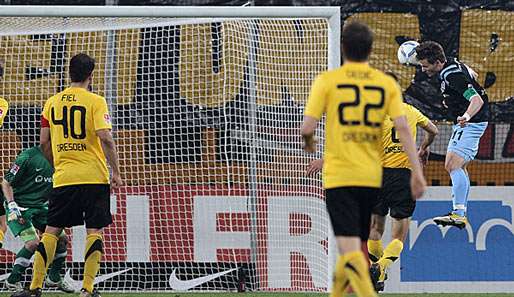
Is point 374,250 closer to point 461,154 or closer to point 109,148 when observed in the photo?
point 461,154

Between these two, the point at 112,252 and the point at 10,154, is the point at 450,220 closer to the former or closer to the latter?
the point at 112,252

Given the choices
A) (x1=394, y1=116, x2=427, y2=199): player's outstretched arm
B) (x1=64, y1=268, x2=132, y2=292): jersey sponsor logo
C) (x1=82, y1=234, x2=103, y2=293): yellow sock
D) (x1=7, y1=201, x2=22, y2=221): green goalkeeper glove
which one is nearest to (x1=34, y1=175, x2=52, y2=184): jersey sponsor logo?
(x1=7, y1=201, x2=22, y2=221): green goalkeeper glove

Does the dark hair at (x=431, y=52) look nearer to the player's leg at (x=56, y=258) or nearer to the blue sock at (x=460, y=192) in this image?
the blue sock at (x=460, y=192)

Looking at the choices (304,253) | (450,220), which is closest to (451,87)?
(450,220)

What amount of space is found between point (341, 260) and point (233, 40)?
5.97m

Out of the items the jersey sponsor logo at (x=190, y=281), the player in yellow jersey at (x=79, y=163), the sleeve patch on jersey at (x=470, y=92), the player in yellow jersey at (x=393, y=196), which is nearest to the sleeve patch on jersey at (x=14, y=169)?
the player in yellow jersey at (x=79, y=163)

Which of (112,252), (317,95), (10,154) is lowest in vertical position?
(112,252)

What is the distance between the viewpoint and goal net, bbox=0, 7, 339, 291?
40.3ft

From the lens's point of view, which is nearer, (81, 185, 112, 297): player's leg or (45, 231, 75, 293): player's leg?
(81, 185, 112, 297): player's leg

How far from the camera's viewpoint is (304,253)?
12070 mm

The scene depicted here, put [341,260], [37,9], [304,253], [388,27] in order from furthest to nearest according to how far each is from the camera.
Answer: [388,27] < [304,253] < [37,9] < [341,260]

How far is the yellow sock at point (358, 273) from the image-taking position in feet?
21.4

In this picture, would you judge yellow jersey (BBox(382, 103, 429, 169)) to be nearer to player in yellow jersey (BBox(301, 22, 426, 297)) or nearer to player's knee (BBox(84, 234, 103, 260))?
player's knee (BBox(84, 234, 103, 260))

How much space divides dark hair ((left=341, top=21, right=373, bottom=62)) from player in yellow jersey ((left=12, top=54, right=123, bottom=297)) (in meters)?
2.69
